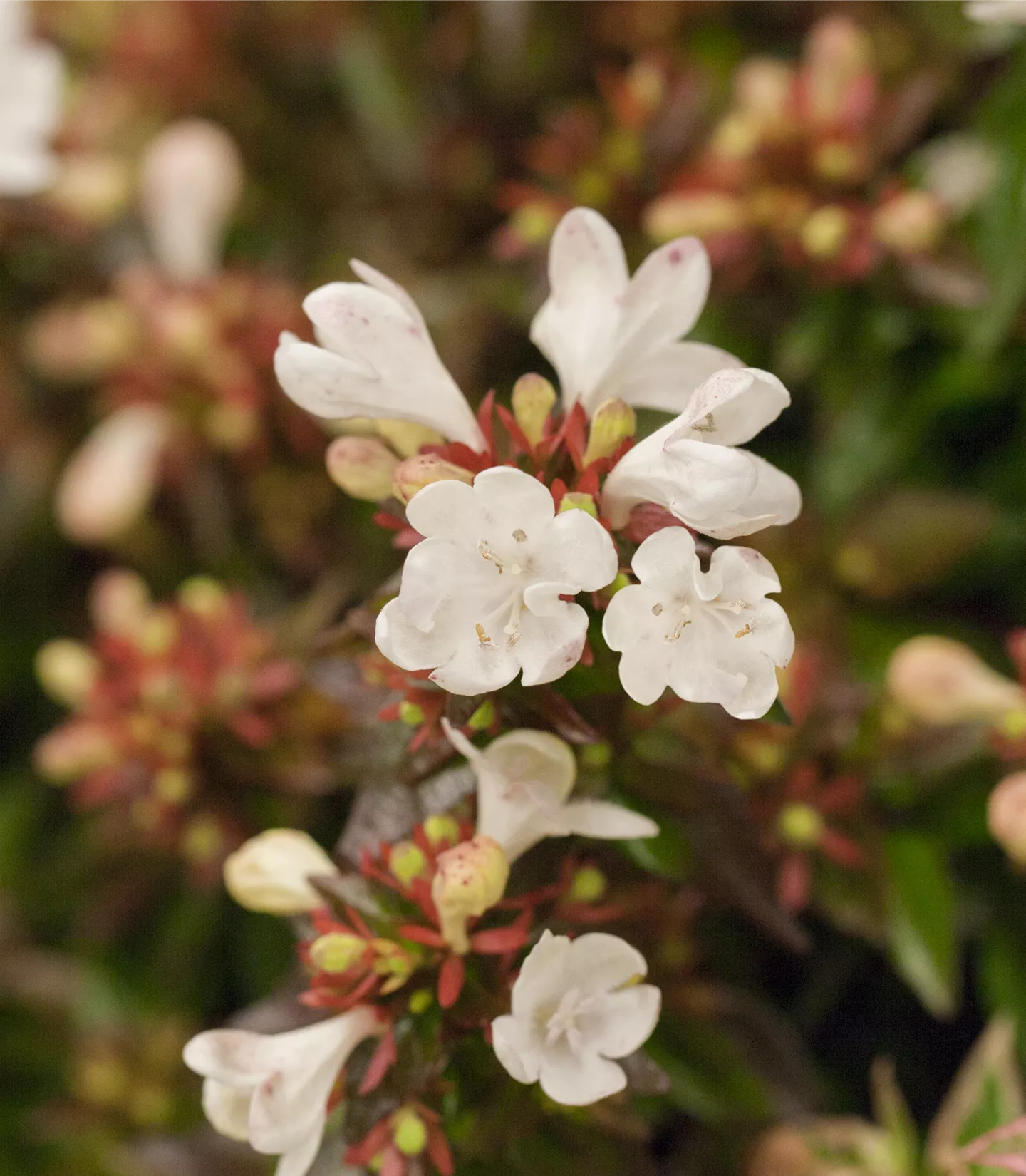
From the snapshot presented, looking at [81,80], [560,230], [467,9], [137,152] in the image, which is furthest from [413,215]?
[560,230]

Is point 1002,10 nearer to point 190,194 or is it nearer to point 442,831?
point 442,831

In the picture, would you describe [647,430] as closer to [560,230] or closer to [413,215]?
[560,230]

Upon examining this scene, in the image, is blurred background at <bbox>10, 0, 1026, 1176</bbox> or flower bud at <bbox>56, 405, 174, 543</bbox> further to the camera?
flower bud at <bbox>56, 405, 174, 543</bbox>

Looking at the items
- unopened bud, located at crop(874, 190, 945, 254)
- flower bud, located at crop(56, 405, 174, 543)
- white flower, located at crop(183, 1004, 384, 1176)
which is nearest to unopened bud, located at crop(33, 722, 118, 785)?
flower bud, located at crop(56, 405, 174, 543)

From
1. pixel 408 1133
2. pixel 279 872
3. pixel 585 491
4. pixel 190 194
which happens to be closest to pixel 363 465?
pixel 585 491

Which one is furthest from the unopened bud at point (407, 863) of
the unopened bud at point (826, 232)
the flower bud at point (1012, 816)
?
the unopened bud at point (826, 232)

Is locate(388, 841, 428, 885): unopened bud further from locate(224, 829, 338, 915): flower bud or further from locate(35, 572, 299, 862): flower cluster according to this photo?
locate(35, 572, 299, 862): flower cluster
